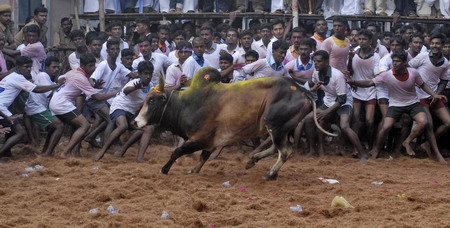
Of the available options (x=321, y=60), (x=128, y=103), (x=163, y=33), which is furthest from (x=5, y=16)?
(x=321, y=60)

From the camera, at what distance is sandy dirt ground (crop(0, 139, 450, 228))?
27.0 feet

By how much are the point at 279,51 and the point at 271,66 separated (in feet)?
0.88

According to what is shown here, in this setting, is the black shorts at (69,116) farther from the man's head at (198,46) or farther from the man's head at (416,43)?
the man's head at (416,43)

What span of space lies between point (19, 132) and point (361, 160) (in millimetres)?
4920

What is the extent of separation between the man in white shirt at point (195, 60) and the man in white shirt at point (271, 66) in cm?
86

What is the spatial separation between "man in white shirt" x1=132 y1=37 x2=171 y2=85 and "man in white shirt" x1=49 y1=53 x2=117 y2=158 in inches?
53.5

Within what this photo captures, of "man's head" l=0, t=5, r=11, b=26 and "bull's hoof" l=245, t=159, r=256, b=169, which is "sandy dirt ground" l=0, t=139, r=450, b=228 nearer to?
"bull's hoof" l=245, t=159, r=256, b=169

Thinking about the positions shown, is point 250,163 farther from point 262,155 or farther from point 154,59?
point 154,59

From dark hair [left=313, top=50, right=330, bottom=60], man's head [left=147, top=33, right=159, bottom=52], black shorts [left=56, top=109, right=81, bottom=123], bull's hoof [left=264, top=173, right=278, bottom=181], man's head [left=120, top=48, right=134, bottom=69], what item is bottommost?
bull's hoof [left=264, top=173, right=278, bottom=181]

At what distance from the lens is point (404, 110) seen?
1260 centimetres

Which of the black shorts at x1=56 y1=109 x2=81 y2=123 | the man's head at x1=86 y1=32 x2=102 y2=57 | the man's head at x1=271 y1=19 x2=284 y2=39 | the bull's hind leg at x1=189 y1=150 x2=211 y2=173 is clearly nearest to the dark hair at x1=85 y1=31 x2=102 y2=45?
the man's head at x1=86 y1=32 x2=102 y2=57

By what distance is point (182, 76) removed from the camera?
41.6 feet

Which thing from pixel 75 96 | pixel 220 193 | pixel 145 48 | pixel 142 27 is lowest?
pixel 220 193

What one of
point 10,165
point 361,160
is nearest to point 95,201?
point 10,165
